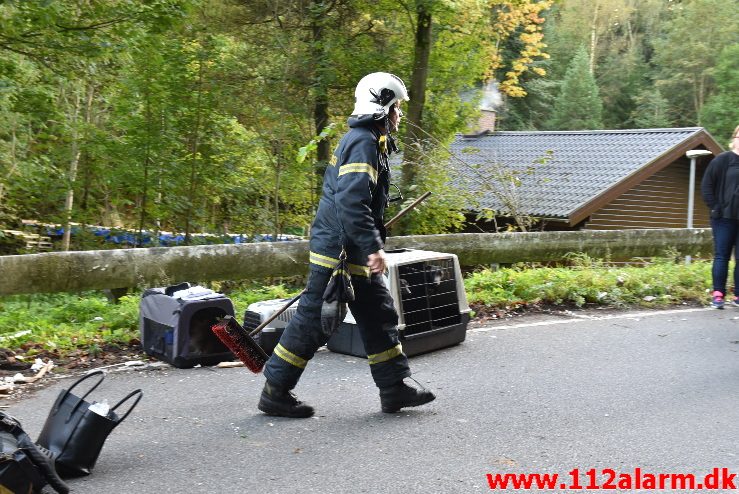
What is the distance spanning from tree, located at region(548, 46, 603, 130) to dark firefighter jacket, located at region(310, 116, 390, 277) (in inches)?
2023

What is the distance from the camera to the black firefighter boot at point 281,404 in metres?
4.87

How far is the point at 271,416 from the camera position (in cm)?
493

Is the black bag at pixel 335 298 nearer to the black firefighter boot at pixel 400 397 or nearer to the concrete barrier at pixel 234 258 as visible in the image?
the black firefighter boot at pixel 400 397

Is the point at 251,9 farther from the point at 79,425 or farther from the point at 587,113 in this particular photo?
the point at 587,113

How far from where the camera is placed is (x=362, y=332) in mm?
5023

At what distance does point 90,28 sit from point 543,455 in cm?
809

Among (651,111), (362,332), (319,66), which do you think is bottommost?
(362,332)

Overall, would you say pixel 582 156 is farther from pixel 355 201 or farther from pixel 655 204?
pixel 355 201

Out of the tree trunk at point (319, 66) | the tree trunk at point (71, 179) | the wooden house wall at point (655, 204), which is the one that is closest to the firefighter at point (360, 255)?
the tree trunk at point (71, 179)

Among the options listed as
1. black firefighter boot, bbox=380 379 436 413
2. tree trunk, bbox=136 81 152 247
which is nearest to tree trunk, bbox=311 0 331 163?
tree trunk, bbox=136 81 152 247

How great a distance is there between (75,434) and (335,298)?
1.60 meters

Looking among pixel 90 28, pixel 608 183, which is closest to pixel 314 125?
pixel 90 28

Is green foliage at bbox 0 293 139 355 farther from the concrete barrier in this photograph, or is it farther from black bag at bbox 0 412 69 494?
black bag at bbox 0 412 69 494

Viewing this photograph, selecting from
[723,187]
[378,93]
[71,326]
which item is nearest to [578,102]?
[723,187]
